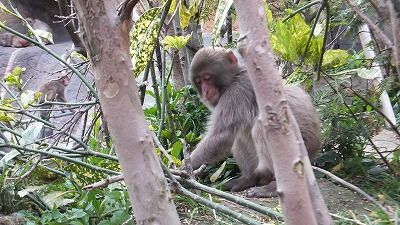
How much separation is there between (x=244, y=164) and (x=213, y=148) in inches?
13.7

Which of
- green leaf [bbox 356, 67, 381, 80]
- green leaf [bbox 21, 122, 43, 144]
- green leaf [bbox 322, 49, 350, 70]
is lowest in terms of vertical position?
green leaf [bbox 356, 67, 381, 80]

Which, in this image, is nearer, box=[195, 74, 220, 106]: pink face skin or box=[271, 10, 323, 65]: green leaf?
box=[271, 10, 323, 65]: green leaf

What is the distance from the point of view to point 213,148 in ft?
13.7

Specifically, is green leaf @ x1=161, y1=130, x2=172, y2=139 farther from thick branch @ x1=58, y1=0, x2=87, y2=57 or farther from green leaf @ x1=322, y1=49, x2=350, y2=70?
green leaf @ x1=322, y1=49, x2=350, y2=70

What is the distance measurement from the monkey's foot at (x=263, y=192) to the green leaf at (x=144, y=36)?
209 centimetres

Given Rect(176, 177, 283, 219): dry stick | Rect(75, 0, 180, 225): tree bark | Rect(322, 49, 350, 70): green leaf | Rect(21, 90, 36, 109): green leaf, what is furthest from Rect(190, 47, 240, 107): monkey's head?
Rect(75, 0, 180, 225): tree bark

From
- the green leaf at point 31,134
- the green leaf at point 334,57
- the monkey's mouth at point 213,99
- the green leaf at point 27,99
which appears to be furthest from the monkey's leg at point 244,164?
the green leaf at point 31,134

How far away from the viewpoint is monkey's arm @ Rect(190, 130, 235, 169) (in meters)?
4.19

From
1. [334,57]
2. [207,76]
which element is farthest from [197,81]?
[334,57]

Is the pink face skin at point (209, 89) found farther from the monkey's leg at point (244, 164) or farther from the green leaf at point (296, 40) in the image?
the green leaf at point (296, 40)

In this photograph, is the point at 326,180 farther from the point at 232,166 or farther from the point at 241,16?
the point at 241,16

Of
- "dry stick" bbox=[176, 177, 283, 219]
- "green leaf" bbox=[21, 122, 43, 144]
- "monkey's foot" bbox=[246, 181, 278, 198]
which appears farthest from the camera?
"monkey's foot" bbox=[246, 181, 278, 198]

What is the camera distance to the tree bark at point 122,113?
53.6 inches

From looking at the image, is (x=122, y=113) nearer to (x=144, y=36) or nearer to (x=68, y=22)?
(x=144, y=36)
